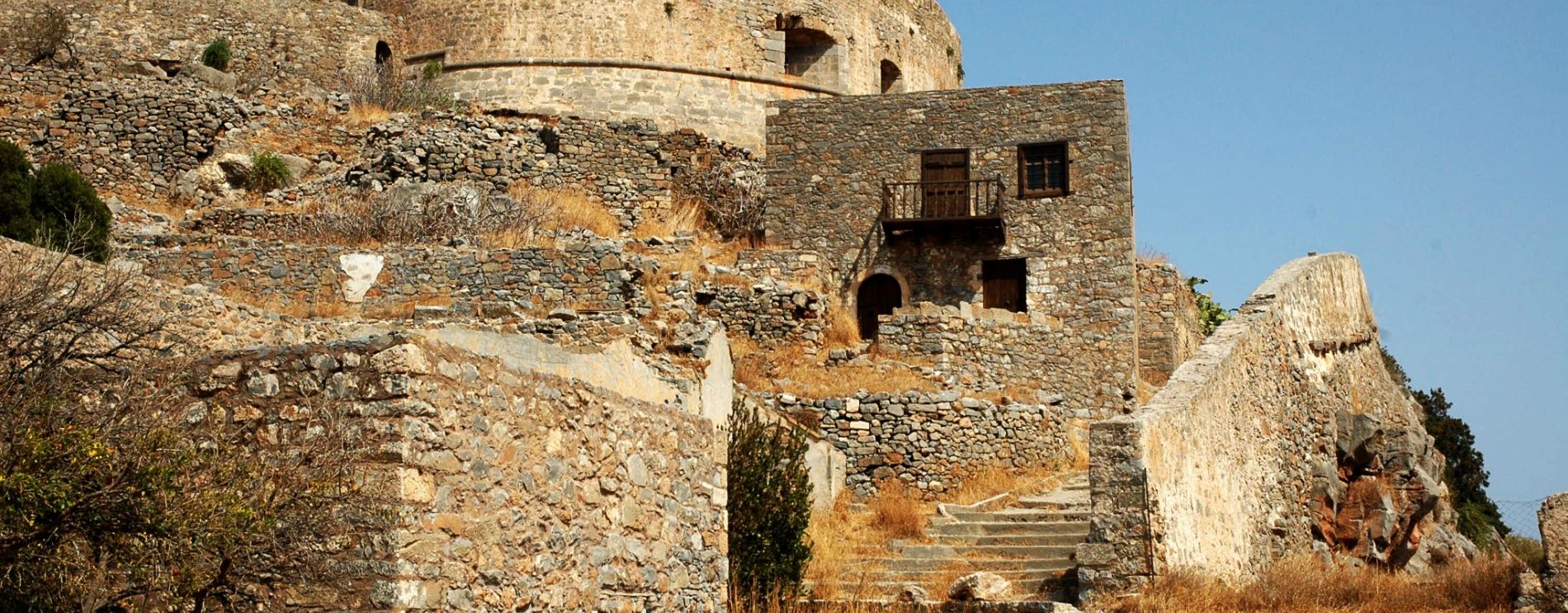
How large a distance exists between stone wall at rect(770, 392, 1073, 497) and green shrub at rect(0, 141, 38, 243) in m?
8.54

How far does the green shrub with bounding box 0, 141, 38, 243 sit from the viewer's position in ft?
63.5

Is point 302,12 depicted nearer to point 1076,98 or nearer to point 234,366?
point 1076,98

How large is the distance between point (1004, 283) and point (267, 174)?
10.4 m

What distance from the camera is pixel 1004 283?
24.2 metres

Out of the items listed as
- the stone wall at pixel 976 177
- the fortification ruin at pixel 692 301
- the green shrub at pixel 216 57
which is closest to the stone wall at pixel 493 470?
the fortification ruin at pixel 692 301

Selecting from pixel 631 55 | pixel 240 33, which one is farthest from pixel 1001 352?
pixel 240 33

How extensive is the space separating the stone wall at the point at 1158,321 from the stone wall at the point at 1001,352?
1.89 meters

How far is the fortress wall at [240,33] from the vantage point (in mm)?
27703

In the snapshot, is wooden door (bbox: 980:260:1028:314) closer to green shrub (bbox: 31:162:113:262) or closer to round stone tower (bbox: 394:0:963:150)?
round stone tower (bbox: 394:0:963:150)

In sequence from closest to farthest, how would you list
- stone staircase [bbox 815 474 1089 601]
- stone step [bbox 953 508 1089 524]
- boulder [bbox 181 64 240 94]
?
stone staircase [bbox 815 474 1089 601], stone step [bbox 953 508 1089 524], boulder [bbox 181 64 240 94]

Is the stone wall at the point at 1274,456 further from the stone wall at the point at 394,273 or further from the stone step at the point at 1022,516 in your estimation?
the stone wall at the point at 394,273

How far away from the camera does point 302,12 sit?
29.1 meters

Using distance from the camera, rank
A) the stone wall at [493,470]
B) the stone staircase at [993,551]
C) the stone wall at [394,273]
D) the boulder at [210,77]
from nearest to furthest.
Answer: the stone wall at [493,470]
the stone staircase at [993,551]
the stone wall at [394,273]
the boulder at [210,77]

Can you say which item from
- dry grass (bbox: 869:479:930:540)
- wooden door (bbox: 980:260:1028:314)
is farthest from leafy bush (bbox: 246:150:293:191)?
dry grass (bbox: 869:479:930:540)
